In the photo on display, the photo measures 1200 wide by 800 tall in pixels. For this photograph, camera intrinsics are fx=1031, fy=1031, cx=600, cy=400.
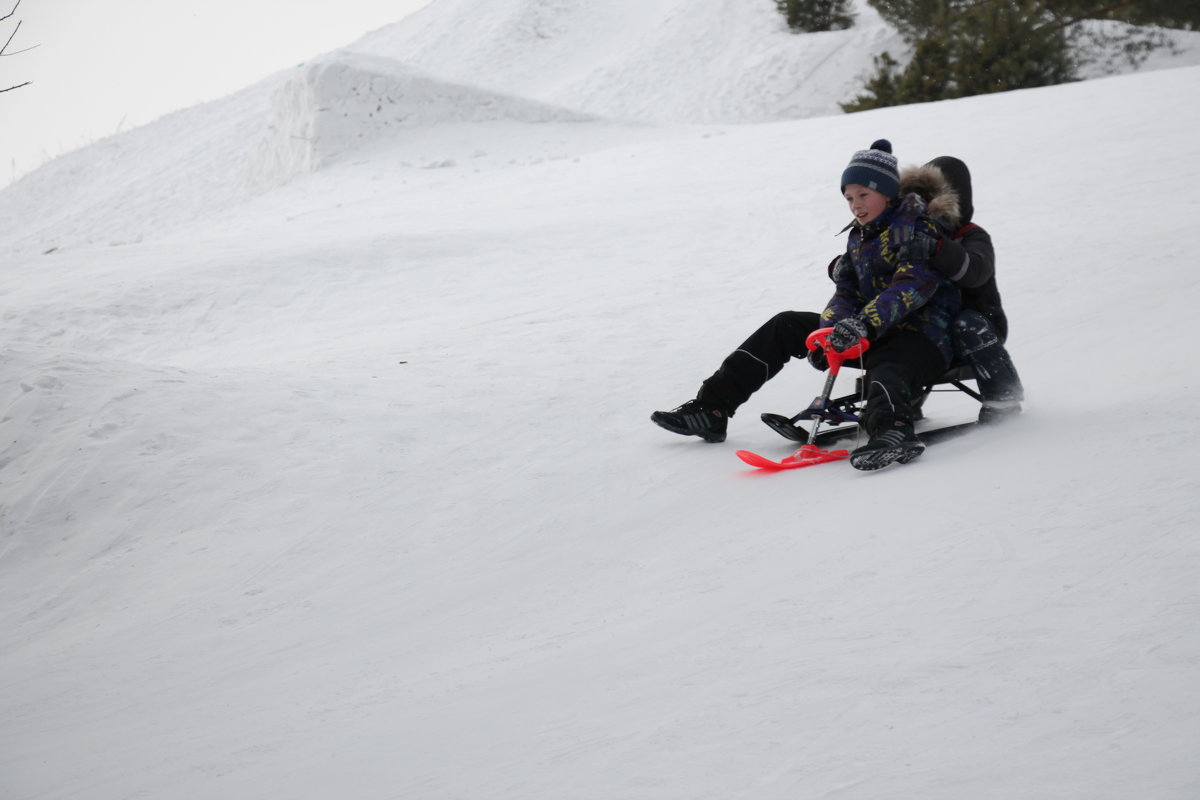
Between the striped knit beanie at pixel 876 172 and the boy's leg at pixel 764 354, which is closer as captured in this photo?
the striped knit beanie at pixel 876 172

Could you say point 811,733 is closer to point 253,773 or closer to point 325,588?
point 253,773

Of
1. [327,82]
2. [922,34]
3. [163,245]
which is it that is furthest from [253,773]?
[922,34]

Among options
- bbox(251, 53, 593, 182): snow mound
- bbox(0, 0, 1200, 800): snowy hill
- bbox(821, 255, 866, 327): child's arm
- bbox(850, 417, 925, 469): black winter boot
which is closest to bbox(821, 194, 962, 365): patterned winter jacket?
bbox(821, 255, 866, 327): child's arm

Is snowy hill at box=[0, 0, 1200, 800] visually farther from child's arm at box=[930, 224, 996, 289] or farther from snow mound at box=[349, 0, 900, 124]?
snow mound at box=[349, 0, 900, 124]

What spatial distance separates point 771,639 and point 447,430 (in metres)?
2.75

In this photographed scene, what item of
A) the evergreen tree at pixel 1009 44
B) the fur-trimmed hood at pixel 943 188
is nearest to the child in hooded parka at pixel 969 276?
the fur-trimmed hood at pixel 943 188

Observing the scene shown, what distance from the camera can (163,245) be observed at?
35.8 ft

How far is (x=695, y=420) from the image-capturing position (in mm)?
4512

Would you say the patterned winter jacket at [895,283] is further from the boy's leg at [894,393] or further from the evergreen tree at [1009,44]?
the evergreen tree at [1009,44]

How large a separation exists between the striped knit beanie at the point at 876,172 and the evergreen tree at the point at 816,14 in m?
26.7

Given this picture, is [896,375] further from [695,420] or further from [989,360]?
[695,420]

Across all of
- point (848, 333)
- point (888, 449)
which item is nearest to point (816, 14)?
point (848, 333)

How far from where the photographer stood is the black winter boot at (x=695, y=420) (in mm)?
4508

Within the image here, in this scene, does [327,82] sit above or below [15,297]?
above
